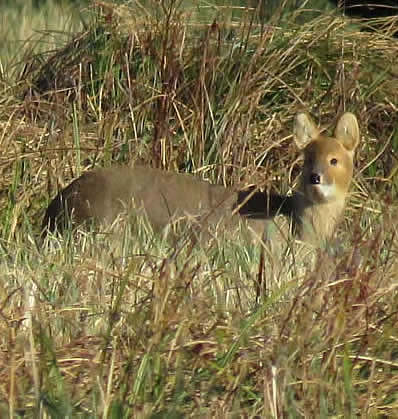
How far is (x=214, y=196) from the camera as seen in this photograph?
7.17 metres

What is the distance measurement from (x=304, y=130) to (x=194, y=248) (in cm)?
243

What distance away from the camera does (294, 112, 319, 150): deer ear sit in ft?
24.6

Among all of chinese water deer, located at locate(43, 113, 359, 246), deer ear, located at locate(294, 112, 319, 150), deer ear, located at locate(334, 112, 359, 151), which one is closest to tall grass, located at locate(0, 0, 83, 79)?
chinese water deer, located at locate(43, 113, 359, 246)

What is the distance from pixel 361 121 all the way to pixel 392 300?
3620mm

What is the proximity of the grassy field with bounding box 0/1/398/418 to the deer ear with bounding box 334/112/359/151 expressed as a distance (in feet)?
0.69

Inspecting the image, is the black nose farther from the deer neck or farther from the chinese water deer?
the deer neck

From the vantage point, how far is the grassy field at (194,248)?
155 inches

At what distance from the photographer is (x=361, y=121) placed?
26.6 feet

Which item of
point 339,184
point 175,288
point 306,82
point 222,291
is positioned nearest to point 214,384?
point 175,288

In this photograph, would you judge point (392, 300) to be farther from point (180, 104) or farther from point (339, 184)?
point (180, 104)

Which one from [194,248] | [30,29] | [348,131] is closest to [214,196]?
[348,131]

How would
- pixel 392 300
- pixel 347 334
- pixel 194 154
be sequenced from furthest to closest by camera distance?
1. pixel 194 154
2. pixel 392 300
3. pixel 347 334

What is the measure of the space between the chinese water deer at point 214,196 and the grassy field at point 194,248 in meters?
0.20

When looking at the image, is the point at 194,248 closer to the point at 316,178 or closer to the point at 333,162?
the point at 316,178
